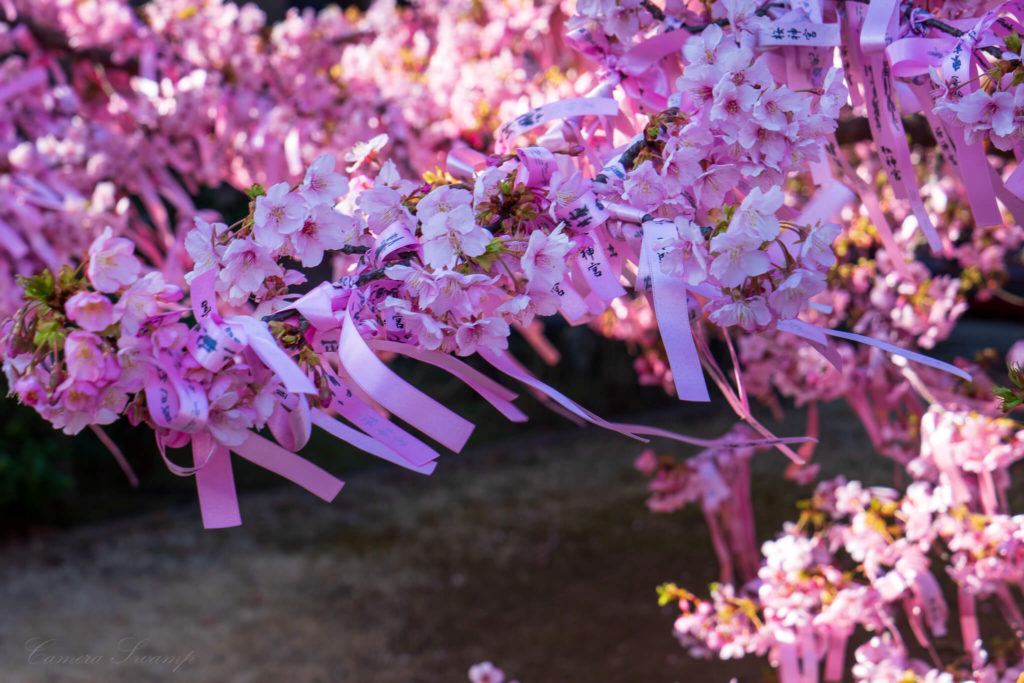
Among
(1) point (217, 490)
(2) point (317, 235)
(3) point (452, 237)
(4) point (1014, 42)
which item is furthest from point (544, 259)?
(4) point (1014, 42)

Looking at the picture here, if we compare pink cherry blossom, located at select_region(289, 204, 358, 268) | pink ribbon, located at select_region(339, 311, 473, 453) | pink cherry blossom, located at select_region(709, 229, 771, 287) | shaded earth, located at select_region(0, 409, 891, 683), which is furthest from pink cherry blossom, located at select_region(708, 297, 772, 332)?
shaded earth, located at select_region(0, 409, 891, 683)

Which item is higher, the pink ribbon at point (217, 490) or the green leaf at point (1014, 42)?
the green leaf at point (1014, 42)

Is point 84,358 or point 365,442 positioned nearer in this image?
point 84,358

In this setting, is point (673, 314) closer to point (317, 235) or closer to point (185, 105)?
point (317, 235)

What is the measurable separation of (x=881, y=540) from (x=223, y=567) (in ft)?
9.75

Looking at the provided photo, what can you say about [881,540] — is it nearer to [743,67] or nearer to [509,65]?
[743,67]

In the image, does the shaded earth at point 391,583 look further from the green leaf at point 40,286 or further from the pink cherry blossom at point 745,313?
the green leaf at point 40,286

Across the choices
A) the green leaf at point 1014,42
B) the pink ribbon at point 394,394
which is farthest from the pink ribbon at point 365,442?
the green leaf at point 1014,42

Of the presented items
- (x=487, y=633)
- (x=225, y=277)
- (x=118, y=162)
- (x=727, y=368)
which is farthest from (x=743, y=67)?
(x=727, y=368)

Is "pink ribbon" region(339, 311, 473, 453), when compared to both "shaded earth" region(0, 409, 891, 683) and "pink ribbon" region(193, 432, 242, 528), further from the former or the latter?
"shaded earth" region(0, 409, 891, 683)

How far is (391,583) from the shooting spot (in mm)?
3541

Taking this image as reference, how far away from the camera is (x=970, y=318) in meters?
7.84

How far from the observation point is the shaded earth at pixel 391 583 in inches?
113

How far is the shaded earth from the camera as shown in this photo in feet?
9.46
